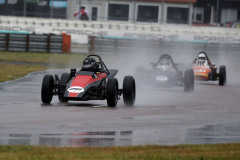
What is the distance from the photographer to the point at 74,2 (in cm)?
5875

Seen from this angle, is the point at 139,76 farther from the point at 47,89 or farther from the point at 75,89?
the point at 75,89

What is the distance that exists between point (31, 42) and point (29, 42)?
0.16 meters

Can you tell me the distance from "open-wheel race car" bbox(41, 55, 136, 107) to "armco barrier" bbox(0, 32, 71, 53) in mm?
24335

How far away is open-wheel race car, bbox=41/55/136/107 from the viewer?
15.4 meters

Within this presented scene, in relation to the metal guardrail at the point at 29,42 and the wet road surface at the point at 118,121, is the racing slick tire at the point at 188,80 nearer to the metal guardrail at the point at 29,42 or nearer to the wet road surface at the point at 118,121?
the wet road surface at the point at 118,121

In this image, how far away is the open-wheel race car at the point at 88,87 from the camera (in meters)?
15.4

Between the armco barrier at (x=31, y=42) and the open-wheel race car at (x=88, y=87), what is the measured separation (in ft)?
79.8

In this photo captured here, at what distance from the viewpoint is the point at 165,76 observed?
2225 centimetres

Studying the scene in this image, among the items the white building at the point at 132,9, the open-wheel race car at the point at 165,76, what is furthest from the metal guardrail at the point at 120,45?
the open-wheel race car at the point at 165,76

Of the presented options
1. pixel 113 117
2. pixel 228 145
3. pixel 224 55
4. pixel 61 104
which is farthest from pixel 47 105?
pixel 224 55

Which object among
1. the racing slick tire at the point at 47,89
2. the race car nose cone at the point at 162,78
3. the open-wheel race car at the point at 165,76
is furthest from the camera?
the race car nose cone at the point at 162,78

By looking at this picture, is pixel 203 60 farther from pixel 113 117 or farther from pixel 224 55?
pixel 224 55

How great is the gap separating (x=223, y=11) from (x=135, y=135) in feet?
199

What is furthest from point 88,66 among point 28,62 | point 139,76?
point 28,62
